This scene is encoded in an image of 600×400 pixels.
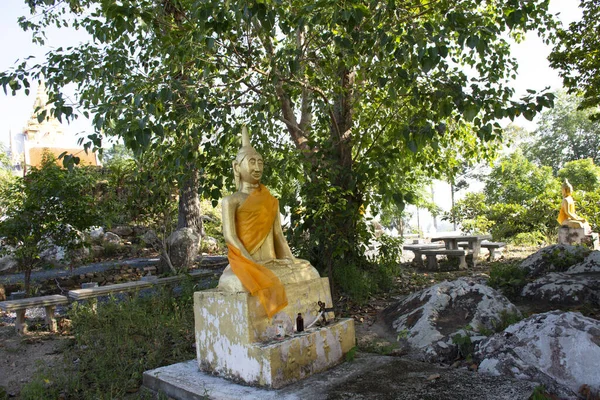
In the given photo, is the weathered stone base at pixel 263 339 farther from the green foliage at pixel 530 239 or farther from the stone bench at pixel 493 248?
the green foliage at pixel 530 239

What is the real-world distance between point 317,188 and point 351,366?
2.97m

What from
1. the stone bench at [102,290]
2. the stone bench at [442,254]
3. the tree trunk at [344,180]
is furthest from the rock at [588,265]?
the stone bench at [102,290]

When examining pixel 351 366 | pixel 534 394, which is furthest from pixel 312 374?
pixel 534 394

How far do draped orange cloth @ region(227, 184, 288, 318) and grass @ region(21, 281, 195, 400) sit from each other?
1429 mm

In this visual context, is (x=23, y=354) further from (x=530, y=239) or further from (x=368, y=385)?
(x=530, y=239)

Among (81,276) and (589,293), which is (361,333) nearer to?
(589,293)

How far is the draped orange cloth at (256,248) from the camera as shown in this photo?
3734 millimetres

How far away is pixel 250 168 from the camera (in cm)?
415

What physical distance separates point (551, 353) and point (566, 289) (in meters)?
2.97

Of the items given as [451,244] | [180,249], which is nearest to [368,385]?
[180,249]

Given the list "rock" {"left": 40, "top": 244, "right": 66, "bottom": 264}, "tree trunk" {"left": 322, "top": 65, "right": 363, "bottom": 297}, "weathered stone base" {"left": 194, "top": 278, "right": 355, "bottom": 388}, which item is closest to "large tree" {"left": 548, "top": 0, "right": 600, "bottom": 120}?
"tree trunk" {"left": 322, "top": 65, "right": 363, "bottom": 297}

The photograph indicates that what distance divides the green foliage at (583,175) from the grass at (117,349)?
19637 millimetres

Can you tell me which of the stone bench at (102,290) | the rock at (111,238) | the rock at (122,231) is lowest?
the stone bench at (102,290)

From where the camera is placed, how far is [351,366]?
155 inches
